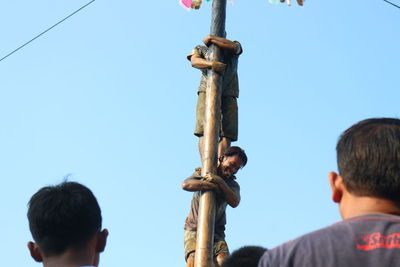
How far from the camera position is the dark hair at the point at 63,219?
244cm

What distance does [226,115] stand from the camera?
21.3ft

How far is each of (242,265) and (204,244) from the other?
2.70 meters

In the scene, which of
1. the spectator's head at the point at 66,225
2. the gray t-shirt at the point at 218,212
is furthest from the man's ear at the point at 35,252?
the gray t-shirt at the point at 218,212

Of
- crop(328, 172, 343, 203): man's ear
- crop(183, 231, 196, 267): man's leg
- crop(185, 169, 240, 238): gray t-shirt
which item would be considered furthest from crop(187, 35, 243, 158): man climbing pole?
crop(328, 172, 343, 203): man's ear

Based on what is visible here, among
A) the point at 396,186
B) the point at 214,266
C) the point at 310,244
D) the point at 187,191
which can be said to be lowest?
the point at 310,244

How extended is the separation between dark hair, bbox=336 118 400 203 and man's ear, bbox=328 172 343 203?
0.07 ft

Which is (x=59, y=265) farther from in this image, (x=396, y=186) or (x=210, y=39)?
(x=210, y=39)

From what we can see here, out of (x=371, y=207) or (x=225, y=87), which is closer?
(x=371, y=207)

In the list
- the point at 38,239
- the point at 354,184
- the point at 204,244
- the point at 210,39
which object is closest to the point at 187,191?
the point at 204,244

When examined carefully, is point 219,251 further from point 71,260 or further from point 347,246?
point 347,246

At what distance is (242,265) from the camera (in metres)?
2.81

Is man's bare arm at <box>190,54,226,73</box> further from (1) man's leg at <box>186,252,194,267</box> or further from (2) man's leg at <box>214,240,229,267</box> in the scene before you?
(1) man's leg at <box>186,252,194,267</box>

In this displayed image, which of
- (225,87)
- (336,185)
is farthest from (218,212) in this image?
(336,185)

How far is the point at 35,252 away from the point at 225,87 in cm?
416
